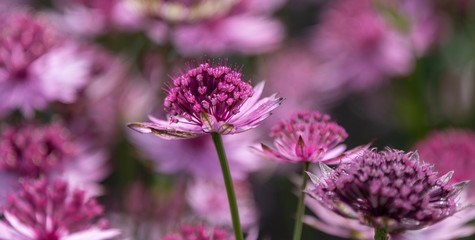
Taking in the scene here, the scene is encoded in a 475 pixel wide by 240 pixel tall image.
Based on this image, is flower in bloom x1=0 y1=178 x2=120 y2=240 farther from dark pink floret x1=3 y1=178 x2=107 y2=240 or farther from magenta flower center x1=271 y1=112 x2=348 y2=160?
magenta flower center x1=271 y1=112 x2=348 y2=160

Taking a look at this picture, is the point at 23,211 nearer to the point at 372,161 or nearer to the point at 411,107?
the point at 372,161

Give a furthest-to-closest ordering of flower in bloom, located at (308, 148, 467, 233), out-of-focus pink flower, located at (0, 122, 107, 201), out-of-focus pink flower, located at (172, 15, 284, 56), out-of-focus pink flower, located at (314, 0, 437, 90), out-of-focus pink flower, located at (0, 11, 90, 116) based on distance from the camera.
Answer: out-of-focus pink flower, located at (314, 0, 437, 90)
out-of-focus pink flower, located at (172, 15, 284, 56)
out-of-focus pink flower, located at (0, 11, 90, 116)
out-of-focus pink flower, located at (0, 122, 107, 201)
flower in bloom, located at (308, 148, 467, 233)

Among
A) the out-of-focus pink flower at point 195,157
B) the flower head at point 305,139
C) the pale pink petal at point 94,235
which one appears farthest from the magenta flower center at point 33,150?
the flower head at point 305,139

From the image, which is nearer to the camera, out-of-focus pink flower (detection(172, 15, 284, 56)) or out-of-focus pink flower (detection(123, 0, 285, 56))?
out-of-focus pink flower (detection(123, 0, 285, 56))

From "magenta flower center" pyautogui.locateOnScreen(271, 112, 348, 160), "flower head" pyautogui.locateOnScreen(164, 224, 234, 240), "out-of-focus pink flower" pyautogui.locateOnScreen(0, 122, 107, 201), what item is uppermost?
"out-of-focus pink flower" pyautogui.locateOnScreen(0, 122, 107, 201)

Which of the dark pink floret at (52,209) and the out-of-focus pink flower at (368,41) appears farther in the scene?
the out-of-focus pink flower at (368,41)

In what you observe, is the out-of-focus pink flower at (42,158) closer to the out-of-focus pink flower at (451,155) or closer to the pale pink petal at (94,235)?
the pale pink petal at (94,235)

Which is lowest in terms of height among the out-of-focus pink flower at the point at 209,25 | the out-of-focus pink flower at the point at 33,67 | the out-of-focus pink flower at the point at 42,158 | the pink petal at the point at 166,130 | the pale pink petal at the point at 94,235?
the pale pink petal at the point at 94,235

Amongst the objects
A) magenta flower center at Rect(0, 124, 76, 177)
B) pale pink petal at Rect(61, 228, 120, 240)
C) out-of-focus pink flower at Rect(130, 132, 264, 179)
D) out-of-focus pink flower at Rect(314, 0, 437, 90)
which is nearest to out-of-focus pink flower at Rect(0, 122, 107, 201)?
magenta flower center at Rect(0, 124, 76, 177)
